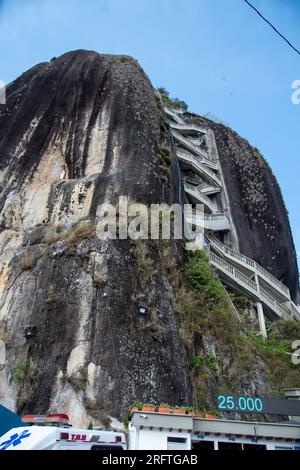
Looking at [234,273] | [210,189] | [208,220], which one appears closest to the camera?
[234,273]

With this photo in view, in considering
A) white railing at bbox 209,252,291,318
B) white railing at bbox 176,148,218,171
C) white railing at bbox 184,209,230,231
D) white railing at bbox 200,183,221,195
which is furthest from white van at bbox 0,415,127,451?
white railing at bbox 176,148,218,171

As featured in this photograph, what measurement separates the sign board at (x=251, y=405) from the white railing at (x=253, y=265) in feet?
63.4

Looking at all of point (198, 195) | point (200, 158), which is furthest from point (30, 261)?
point (200, 158)

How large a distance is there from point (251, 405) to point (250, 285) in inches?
738

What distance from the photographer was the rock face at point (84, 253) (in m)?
14.3

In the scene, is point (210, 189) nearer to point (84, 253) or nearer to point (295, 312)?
point (295, 312)

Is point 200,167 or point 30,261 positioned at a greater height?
point 200,167

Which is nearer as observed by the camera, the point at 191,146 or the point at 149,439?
the point at 149,439

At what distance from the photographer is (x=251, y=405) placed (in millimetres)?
10453

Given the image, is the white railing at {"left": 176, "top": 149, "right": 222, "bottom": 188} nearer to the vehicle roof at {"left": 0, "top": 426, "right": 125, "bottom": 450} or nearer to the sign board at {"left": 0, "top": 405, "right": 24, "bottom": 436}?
the sign board at {"left": 0, "top": 405, "right": 24, "bottom": 436}

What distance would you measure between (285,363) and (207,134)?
26511 mm

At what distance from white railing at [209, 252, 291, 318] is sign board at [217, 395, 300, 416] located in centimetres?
1676

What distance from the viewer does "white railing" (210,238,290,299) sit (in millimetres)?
30016

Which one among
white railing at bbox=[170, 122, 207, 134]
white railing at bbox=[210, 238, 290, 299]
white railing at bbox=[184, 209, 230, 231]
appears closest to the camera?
white railing at bbox=[210, 238, 290, 299]
